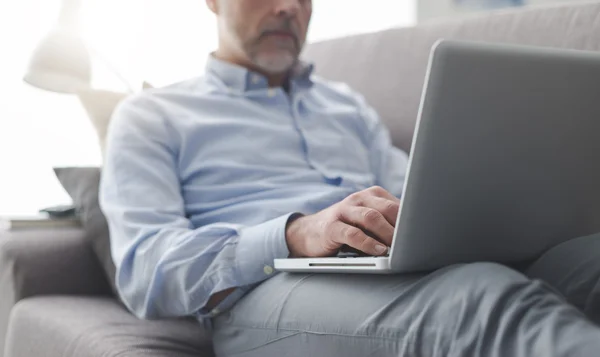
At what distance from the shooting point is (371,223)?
946mm

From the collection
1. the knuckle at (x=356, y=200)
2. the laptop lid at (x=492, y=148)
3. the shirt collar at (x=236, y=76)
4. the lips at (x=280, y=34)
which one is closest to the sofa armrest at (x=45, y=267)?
the shirt collar at (x=236, y=76)

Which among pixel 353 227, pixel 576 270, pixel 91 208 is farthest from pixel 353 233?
pixel 91 208

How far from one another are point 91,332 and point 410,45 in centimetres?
91

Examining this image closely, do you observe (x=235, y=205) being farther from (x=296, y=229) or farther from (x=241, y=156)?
(x=296, y=229)

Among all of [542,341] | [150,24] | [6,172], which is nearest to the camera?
[542,341]

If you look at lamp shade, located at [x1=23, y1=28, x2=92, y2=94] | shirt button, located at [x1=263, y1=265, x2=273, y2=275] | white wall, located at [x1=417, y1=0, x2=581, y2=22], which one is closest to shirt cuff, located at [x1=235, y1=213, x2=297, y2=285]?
shirt button, located at [x1=263, y1=265, x2=273, y2=275]

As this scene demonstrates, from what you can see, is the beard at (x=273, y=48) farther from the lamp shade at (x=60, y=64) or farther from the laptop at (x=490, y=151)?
the laptop at (x=490, y=151)

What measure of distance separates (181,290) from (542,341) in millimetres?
579

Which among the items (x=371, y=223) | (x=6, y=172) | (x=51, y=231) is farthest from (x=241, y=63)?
(x=6, y=172)

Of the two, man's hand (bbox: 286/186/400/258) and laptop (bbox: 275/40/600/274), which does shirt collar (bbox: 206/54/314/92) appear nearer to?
man's hand (bbox: 286/186/400/258)

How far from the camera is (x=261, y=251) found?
1.09 m

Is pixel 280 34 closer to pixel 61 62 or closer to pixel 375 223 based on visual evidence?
pixel 61 62

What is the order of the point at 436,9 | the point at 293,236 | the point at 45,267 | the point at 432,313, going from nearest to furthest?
the point at 432,313 < the point at 293,236 < the point at 45,267 < the point at 436,9

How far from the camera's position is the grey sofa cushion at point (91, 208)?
5.00 ft
